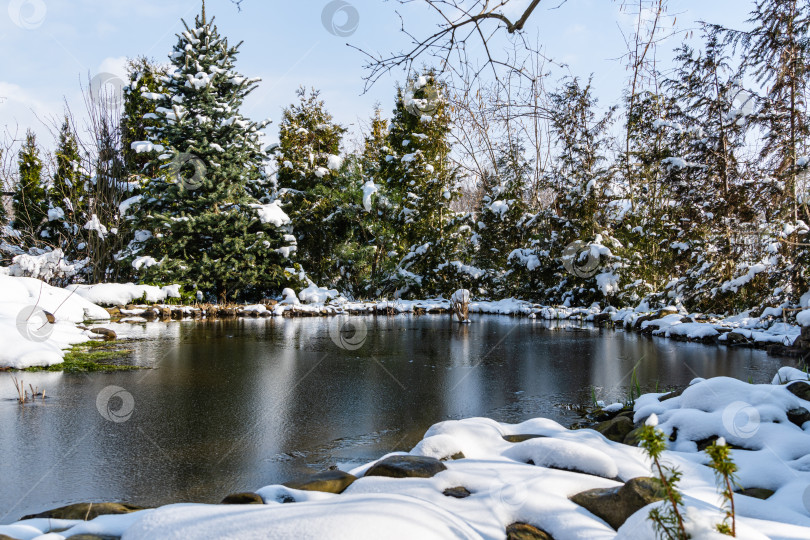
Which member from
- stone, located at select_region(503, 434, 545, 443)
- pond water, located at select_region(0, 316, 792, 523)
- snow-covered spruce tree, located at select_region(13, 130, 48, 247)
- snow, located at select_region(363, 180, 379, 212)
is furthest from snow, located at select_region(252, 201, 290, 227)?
stone, located at select_region(503, 434, 545, 443)

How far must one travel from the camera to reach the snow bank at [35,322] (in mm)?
5027

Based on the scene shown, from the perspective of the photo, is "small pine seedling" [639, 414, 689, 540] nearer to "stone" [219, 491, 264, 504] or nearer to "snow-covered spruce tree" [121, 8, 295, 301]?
"stone" [219, 491, 264, 504]

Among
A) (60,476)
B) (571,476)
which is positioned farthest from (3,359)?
(571,476)

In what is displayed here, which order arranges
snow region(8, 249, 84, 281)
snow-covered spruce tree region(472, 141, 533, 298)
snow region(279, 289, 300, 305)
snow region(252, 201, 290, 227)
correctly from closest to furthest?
1. snow region(8, 249, 84, 281)
2. snow region(279, 289, 300, 305)
3. snow region(252, 201, 290, 227)
4. snow-covered spruce tree region(472, 141, 533, 298)

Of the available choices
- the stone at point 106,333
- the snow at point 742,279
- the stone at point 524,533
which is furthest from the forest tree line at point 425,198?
the stone at point 524,533

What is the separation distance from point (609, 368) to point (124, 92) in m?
17.1

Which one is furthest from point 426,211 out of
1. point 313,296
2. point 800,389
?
point 800,389

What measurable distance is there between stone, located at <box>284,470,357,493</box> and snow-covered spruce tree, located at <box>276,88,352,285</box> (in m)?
14.3

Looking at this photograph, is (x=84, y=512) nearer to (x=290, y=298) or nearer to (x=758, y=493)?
(x=758, y=493)

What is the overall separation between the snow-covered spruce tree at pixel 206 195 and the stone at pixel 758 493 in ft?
41.7

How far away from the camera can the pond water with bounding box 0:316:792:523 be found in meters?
2.45

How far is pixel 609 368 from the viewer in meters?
5.51

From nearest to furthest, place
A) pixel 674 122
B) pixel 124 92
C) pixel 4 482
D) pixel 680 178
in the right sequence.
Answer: pixel 4 482
pixel 680 178
pixel 674 122
pixel 124 92

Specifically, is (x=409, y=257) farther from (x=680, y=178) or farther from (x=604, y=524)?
(x=604, y=524)
